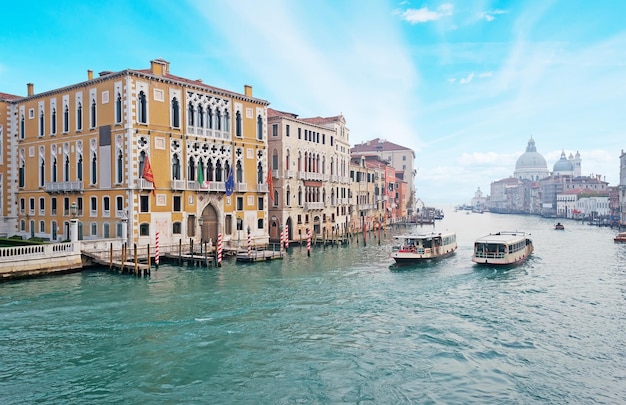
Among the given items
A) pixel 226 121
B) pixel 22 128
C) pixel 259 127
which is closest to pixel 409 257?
pixel 259 127

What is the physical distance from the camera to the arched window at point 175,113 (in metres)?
31.3

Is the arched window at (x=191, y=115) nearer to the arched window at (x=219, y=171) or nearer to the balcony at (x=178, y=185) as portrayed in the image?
the arched window at (x=219, y=171)

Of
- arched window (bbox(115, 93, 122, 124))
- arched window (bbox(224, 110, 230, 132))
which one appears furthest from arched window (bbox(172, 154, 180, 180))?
arched window (bbox(224, 110, 230, 132))

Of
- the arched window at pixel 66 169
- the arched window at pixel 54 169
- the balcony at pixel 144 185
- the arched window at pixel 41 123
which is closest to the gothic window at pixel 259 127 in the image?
the balcony at pixel 144 185

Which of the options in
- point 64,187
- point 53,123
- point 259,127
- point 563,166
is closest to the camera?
point 64,187

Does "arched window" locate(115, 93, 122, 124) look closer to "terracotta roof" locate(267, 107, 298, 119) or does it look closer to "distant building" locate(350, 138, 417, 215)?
"terracotta roof" locate(267, 107, 298, 119)

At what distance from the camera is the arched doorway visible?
33.8 m

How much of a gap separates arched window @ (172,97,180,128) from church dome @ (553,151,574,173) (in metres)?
182

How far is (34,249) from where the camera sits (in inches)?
955

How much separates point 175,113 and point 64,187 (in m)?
8.43

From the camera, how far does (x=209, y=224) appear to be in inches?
1350

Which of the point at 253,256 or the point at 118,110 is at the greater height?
the point at 118,110

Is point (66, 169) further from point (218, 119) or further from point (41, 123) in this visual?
point (218, 119)

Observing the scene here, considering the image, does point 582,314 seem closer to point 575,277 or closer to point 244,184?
point 575,277
